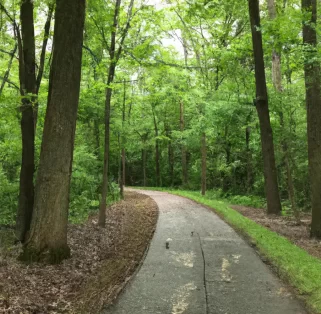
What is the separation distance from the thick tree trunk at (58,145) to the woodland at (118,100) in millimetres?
20

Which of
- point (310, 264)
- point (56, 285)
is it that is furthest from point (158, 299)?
point (310, 264)

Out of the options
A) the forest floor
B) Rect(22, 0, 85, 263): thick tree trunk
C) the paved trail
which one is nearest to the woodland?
Rect(22, 0, 85, 263): thick tree trunk

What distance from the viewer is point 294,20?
10227 mm

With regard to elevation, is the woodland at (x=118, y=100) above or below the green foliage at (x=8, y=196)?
above

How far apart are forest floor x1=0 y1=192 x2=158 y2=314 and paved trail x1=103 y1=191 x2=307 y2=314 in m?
0.36

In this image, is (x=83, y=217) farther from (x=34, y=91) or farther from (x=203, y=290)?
(x=203, y=290)

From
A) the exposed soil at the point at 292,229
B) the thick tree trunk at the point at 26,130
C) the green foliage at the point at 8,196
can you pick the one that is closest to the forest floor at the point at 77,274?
the thick tree trunk at the point at 26,130

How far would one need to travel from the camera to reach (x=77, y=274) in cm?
634

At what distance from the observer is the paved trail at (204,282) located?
16.0 ft

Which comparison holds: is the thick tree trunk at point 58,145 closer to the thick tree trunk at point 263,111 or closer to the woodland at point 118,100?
the woodland at point 118,100

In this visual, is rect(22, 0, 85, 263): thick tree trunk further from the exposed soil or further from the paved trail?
the exposed soil

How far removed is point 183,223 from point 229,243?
3.16 metres

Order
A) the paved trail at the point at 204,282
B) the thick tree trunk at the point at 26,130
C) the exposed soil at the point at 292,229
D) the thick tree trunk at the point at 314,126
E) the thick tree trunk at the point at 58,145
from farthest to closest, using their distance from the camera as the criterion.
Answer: the thick tree trunk at the point at 314,126, the exposed soil at the point at 292,229, the thick tree trunk at the point at 26,130, the thick tree trunk at the point at 58,145, the paved trail at the point at 204,282

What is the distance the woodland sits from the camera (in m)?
6.90
